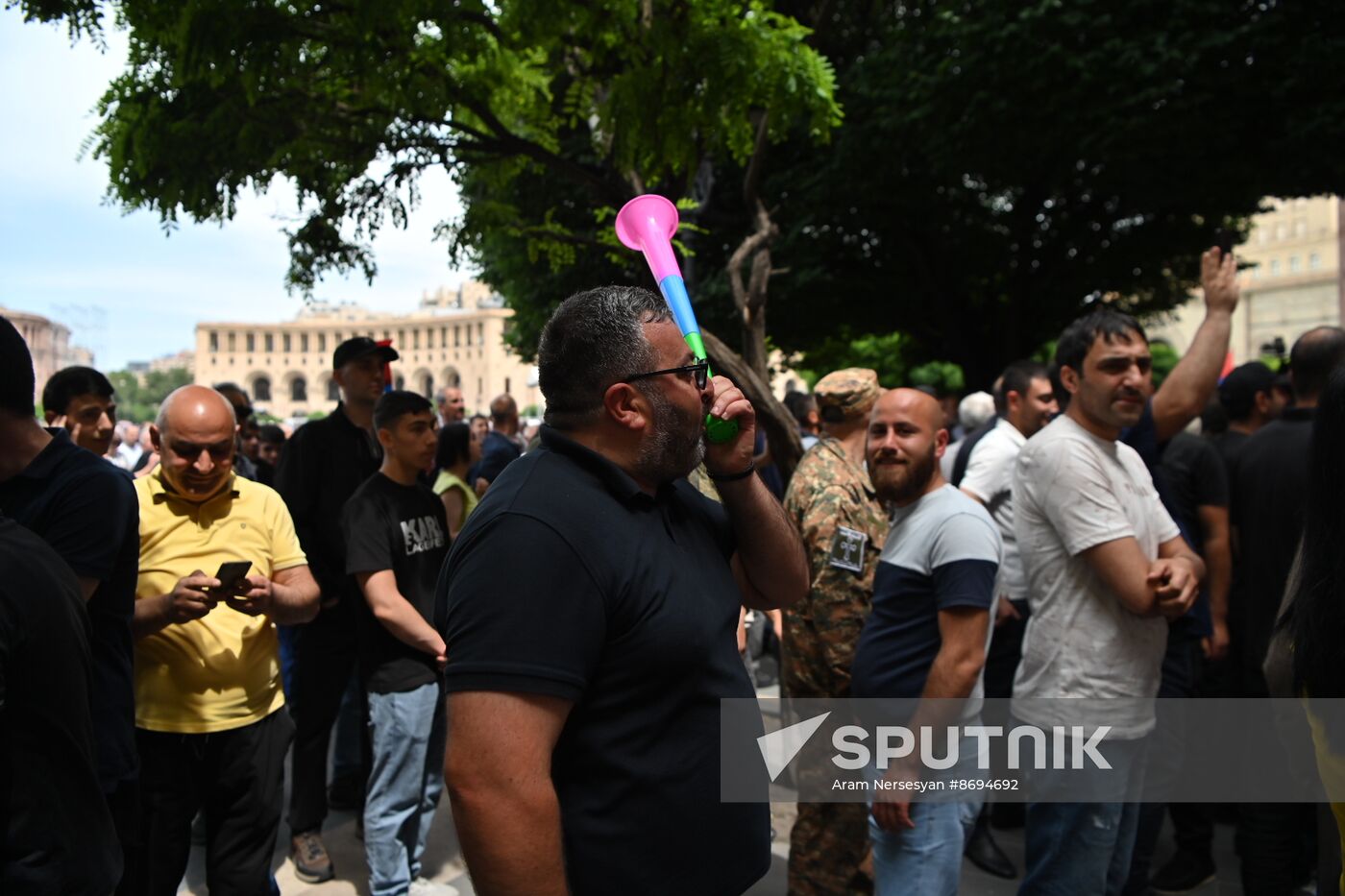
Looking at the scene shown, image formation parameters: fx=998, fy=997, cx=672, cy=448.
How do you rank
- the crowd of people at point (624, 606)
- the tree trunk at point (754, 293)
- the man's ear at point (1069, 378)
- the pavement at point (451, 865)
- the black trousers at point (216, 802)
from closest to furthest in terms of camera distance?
the crowd of people at point (624, 606) < the black trousers at point (216, 802) < the man's ear at point (1069, 378) < the pavement at point (451, 865) < the tree trunk at point (754, 293)

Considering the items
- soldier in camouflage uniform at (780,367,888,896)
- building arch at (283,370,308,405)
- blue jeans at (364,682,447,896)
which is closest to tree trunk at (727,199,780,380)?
soldier in camouflage uniform at (780,367,888,896)

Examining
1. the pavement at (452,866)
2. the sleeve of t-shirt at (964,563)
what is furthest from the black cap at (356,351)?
the sleeve of t-shirt at (964,563)

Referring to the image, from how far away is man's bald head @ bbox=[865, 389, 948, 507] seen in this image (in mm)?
3174

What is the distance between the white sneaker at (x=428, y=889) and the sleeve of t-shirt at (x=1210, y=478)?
12.6 ft

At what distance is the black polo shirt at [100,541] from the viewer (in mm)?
2559

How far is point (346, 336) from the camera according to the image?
455 feet

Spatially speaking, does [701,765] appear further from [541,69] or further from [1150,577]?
[541,69]

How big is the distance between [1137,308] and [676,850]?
24.0 metres

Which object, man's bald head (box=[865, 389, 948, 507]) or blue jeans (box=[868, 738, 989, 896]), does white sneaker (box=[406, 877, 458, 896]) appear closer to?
blue jeans (box=[868, 738, 989, 896])

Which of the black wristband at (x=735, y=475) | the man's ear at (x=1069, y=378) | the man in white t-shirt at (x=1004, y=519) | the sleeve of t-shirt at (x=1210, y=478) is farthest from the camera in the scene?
the sleeve of t-shirt at (x=1210, y=478)

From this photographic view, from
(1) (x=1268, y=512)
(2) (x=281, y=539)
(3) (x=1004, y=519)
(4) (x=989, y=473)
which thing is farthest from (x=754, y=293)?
(2) (x=281, y=539)

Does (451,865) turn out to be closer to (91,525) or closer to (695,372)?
(91,525)

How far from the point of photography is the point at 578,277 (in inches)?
645

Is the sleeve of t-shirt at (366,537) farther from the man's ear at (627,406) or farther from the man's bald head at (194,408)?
the man's ear at (627,406)
